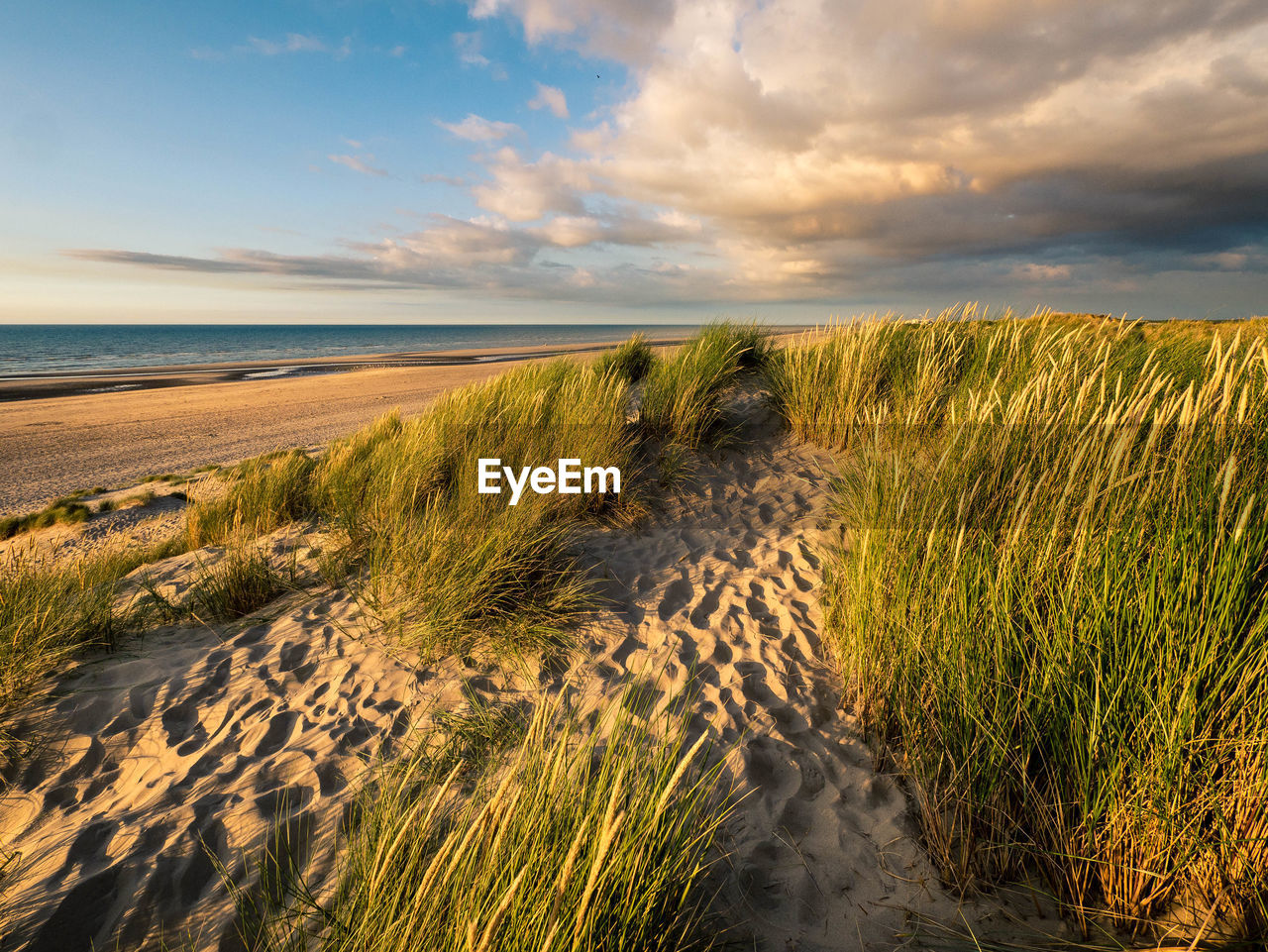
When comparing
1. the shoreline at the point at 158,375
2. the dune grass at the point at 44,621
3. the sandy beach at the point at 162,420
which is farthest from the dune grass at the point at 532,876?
the shoreline at the point at 158,375

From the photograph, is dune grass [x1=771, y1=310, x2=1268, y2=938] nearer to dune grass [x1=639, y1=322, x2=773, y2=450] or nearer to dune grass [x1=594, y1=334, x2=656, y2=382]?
dune grass [x1=639, y1=322, x2=773, y2=450]

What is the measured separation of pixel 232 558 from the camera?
433cm

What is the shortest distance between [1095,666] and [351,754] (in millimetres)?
3214

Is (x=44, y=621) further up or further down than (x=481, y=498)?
further down

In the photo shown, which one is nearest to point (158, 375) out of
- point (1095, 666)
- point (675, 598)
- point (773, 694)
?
point (675, 598)

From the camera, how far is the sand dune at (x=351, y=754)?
→ 79.1 inches

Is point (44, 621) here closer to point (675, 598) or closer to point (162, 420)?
point (675, 598)

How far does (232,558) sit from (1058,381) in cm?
615

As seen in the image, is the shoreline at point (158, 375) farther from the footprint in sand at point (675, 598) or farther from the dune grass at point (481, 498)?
the footprint in sand at point (675, 598)

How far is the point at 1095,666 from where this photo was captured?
186 centimetres

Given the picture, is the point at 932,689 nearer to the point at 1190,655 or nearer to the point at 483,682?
the point at 1190,655

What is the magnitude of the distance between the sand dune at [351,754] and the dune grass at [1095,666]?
30 centimetres

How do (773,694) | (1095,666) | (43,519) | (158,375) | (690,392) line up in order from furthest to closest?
(158,375), (43,519), (690,392), (773,694), (1095,666)

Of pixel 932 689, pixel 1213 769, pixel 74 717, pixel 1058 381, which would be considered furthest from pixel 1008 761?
pixel 74 717
